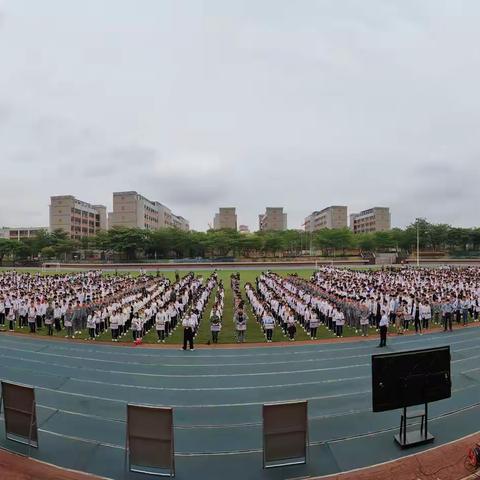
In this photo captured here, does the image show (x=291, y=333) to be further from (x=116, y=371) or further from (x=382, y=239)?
(x=382, y=239)

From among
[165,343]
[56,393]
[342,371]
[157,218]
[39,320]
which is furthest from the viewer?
[157,218]

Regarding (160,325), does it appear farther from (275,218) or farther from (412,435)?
(275,218)

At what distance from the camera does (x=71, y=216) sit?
98.1 meters

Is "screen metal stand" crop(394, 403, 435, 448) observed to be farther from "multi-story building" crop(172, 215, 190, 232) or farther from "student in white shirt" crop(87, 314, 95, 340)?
"multi-story building" crop(172, 215, 190, 232)

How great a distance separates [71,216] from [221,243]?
4715cm

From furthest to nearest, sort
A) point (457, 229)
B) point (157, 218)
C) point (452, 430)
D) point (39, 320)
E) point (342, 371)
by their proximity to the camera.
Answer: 1. point (157, 218)
2. point (457, 229)
3. point (39, 320)
4. point (342, 371)
5. point (452, 430)

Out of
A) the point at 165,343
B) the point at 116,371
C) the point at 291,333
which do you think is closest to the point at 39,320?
the point at 165,343

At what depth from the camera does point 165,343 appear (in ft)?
45.0

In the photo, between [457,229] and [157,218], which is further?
[157,218]

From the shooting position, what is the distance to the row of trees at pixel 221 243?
74.1 metres

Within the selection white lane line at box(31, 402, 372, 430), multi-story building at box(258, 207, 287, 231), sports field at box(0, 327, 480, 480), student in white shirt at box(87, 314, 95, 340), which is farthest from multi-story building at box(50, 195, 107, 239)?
white lane line at box(31, 402, 372, 430)

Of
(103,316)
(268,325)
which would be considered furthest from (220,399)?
(103,316)

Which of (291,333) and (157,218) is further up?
(157,218)

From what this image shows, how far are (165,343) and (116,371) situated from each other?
145 inches
